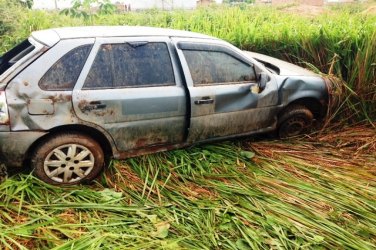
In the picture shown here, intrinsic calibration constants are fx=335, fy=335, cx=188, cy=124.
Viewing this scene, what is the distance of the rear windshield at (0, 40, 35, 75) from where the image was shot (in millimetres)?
3164

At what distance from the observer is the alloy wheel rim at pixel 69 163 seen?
313 centimetres

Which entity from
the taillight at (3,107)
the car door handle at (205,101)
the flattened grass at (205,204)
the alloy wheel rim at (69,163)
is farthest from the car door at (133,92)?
the taillight at (3,107)

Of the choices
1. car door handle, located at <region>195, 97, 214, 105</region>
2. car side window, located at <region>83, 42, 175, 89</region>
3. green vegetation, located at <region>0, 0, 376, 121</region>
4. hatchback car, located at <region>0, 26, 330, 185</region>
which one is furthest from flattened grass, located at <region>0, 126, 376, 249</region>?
green vegetation, located at <region>0, 0, 376, 121</region>

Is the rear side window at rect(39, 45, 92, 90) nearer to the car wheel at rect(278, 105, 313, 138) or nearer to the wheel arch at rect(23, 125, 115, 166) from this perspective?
the wheel arch at rect(23, 125, 115, 166)

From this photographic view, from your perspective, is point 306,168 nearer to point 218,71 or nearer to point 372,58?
point 218,71

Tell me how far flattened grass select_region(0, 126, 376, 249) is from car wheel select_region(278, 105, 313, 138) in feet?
Answer: 1.44

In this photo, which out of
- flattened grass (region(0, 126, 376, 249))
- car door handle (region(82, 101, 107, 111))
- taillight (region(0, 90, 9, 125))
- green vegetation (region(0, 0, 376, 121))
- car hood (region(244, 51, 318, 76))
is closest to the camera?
flattened grass (region(0, 126, 376, 249))

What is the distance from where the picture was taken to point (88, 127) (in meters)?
3.19

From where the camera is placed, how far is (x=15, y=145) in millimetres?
2947

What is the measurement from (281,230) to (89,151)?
1898 millimetres

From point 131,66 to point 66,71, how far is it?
0.61m

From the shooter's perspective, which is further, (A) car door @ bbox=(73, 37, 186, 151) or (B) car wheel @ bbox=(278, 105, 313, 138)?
(B) car wheel @ bbox=(278, 105, 313, 138)

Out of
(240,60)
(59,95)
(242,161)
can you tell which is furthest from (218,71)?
(59,95)

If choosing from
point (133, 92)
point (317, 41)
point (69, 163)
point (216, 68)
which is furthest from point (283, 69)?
point (69, 163)
